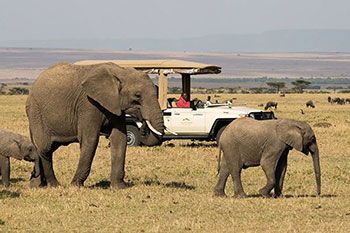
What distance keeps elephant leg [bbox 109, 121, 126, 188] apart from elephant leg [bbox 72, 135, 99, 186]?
0.41m

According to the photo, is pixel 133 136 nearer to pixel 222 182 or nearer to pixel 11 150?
pixel 11 150

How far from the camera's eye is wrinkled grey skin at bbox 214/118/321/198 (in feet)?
55.1

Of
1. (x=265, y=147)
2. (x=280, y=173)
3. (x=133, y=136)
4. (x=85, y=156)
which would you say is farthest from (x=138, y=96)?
(x=133, y=136)

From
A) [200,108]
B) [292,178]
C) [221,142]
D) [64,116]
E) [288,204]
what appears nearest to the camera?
[288,204]

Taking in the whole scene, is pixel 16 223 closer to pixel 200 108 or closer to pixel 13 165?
pixel 13 165

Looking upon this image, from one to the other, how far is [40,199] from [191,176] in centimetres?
559

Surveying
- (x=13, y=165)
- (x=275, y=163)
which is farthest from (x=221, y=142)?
(x=13, y=165)

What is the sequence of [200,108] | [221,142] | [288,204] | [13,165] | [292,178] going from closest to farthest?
[288,204]
[221,142]
[292,178]
[13,165]
[200,108]

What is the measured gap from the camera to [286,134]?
55.2ft

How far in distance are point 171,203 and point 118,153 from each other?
2.84 m

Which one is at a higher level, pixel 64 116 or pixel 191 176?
pixel 64 116

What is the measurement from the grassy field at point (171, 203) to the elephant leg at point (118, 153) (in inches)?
11.5

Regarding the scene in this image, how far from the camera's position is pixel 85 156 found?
18500mm

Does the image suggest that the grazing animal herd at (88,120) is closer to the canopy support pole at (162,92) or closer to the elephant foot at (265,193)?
the elephant foot at (265,193)
